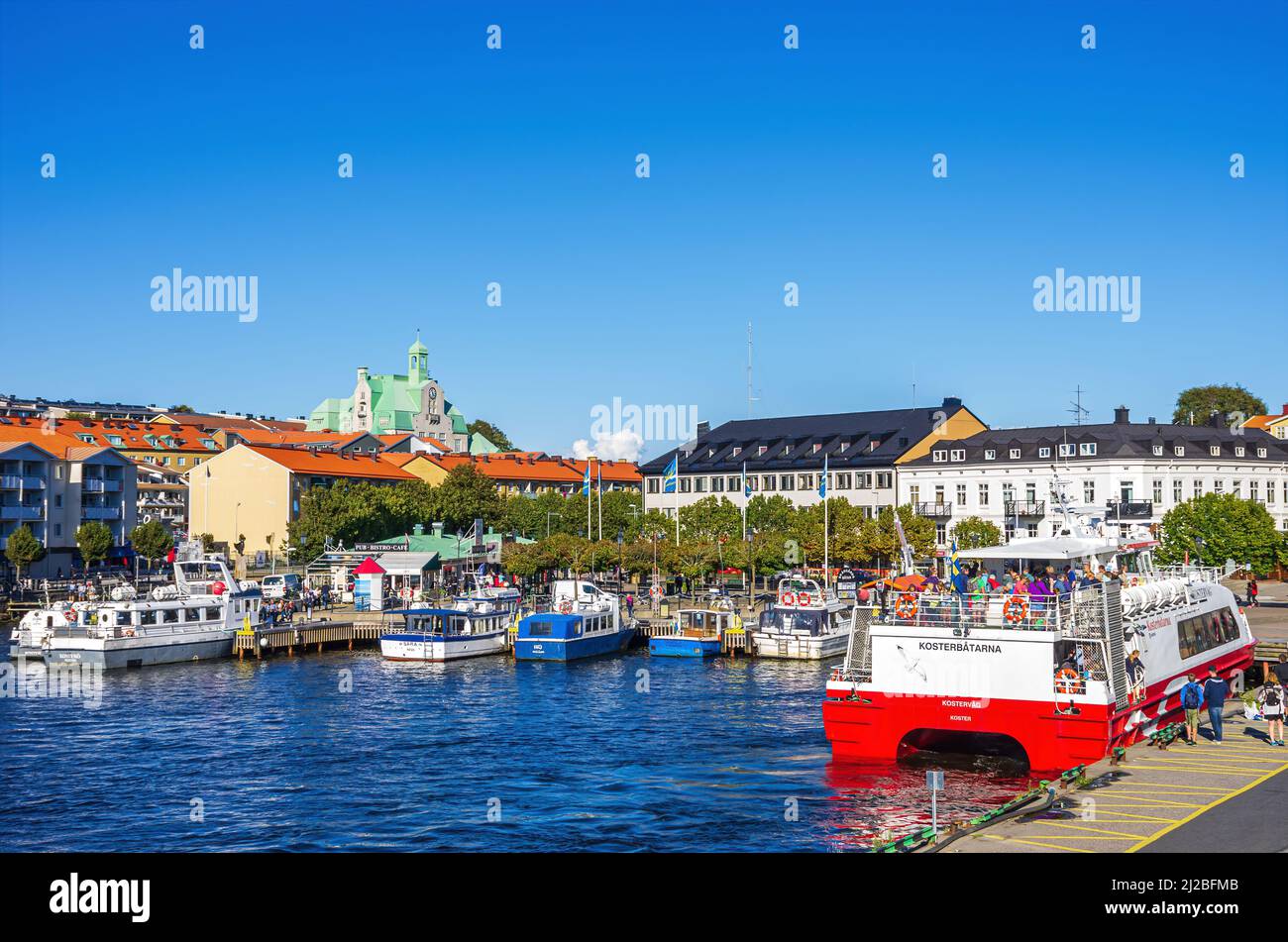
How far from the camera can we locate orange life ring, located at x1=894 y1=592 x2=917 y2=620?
37.0 meters

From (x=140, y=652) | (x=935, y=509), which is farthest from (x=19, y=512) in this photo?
(x=935, y=509)

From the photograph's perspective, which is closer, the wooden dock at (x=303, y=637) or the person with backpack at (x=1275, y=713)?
the person with backpack at (x=1275, y=713)

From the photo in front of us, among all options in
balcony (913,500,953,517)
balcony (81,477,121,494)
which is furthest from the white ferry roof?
balcony (81,477,121,494)

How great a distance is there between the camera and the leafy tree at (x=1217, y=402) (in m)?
156

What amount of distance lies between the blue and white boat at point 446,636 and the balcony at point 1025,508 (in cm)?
4598

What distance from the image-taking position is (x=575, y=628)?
7025cm

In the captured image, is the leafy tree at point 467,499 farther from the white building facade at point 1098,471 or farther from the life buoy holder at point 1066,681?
the life buoy holder at point 1066,681

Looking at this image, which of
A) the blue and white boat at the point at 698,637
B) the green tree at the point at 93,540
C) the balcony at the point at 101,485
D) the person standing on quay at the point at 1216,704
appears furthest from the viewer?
the balcony at the point at 101,485

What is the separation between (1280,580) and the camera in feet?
318

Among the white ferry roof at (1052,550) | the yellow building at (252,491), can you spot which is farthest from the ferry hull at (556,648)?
the yellow building at (252,491)

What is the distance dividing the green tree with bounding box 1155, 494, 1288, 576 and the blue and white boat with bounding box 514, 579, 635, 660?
39.2m

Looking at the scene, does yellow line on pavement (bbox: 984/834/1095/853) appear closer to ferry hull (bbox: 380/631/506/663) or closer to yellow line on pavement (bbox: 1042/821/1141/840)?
yellow line on pavement (bbox: 1042/821/1141/840)
